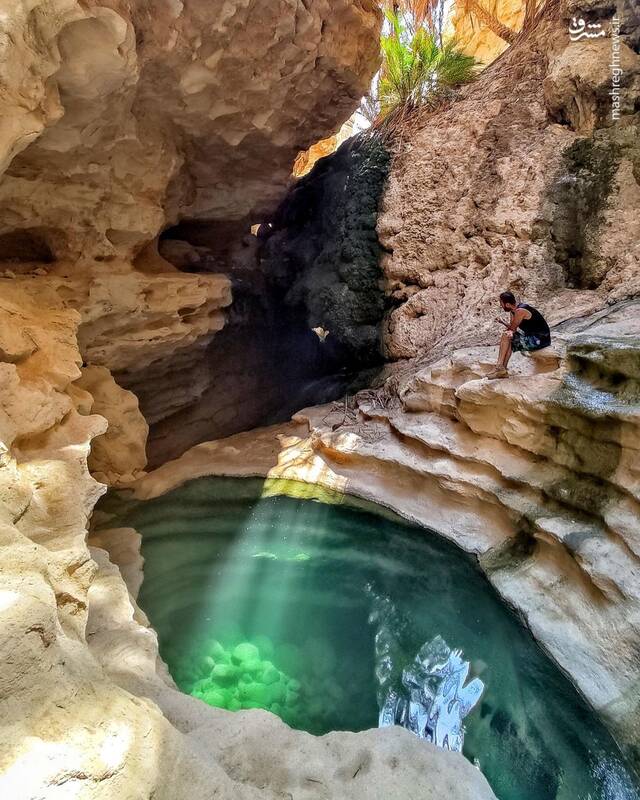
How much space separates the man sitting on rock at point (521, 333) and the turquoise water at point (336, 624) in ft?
6.62

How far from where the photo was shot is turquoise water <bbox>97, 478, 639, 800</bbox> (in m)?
2.94

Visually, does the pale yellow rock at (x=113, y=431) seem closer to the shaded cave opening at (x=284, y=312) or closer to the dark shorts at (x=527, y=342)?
the shaded cave opening at (x=284, y=312)

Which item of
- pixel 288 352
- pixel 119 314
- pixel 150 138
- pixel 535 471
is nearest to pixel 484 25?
pixel 288 352

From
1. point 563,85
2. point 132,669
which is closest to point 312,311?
point 563,85

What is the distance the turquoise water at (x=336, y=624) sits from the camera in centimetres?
294

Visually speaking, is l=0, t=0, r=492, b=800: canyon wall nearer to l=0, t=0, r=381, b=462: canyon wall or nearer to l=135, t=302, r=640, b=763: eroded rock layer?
→ l=0, t=0, r=381, b=462: canyon wall

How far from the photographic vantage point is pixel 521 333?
5004 mm

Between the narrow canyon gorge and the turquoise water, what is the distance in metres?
0.08

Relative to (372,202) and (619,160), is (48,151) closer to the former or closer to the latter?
(372,202)

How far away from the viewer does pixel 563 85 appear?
6.14 metres

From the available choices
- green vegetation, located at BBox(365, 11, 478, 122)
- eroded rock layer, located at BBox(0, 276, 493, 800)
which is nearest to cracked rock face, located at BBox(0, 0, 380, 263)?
green vegetation, located at BBox(365, 11, 478, 122)

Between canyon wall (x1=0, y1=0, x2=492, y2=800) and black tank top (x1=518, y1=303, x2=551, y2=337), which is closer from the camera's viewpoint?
canyon wall (x1=0, y1=0, x2=492, y2=800)

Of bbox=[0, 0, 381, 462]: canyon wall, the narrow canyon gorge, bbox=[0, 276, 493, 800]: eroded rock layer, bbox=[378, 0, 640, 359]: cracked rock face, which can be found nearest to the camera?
bbox=[0, 276, 493, 800]: eroded rock layer

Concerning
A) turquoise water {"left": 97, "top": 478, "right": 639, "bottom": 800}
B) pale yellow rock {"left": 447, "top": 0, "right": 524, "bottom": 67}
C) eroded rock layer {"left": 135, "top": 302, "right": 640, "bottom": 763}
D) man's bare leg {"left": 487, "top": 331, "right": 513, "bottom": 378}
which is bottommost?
turquoise water {"left": 97, "top": 478, "right": 639, "bottom": 800}
